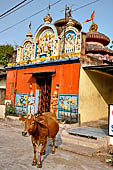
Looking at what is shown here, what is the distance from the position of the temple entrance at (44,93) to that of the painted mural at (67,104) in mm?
1550

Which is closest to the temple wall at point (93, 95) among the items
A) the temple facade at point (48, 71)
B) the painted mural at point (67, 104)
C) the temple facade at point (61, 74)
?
the temple facade at point (61, 74)

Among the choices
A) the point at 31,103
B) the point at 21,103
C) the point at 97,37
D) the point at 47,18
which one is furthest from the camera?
the point at 97,37

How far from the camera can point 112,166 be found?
16.9 feet

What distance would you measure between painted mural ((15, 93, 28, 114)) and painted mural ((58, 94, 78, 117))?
11.2 feet

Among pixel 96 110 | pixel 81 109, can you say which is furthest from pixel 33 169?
pixel 96 110

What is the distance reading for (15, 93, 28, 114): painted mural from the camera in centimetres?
1345

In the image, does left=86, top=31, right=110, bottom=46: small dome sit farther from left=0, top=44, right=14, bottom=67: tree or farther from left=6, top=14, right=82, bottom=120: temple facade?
left=0, top=44, right=14, bottom=67: tree

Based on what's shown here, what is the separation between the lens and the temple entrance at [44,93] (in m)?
12.5

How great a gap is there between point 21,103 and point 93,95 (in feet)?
18.7

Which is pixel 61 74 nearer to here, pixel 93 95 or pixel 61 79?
pixel 61 79

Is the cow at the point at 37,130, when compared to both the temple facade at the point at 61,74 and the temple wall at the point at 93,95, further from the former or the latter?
the temple wall at the point at 93,95

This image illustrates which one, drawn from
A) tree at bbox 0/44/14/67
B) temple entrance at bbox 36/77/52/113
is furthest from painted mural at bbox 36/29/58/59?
tree at bbox 0/44/14/67

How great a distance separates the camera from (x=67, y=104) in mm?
10727

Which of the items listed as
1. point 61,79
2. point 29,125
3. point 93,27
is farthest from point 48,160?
point 93,27
